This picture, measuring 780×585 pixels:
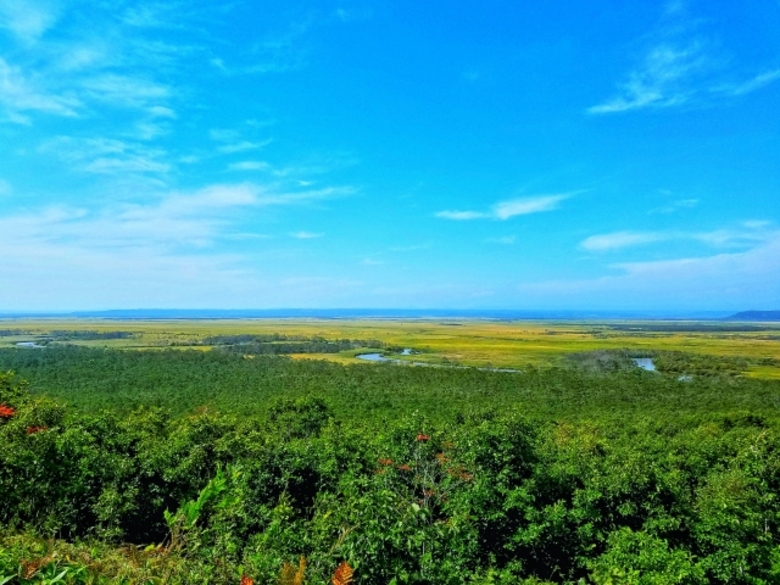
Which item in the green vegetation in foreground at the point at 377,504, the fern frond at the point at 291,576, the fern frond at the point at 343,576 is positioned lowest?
the green vegetation in foreground at the point at 377,504

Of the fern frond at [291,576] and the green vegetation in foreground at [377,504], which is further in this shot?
the green vegetation in foreground at [377,504]

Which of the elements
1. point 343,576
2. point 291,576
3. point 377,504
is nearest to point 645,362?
point 377,504

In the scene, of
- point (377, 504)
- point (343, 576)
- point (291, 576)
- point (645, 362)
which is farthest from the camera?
point (645, 362)

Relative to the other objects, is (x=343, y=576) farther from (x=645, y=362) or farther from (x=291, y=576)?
(x=645, y=362)

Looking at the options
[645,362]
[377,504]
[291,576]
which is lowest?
[645,362]

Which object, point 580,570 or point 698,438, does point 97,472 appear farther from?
point 698,438

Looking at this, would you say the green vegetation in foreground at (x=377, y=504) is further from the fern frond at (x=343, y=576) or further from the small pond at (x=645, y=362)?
the small pond at (x=645, y=362)

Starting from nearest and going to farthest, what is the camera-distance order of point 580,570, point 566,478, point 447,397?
point 580,570, point 566,478, point 447,397

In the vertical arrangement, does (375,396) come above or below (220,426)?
below

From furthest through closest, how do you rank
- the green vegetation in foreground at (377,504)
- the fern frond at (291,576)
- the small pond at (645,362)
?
the small pond at (645,362) < the green vegetation in foreground at (377,504) < the fern frond at (291,576)

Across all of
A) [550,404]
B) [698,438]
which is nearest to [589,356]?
[550,404]

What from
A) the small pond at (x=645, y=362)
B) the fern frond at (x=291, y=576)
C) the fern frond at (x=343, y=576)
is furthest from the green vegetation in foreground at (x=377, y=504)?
the small pond at (x=645, y=362)
